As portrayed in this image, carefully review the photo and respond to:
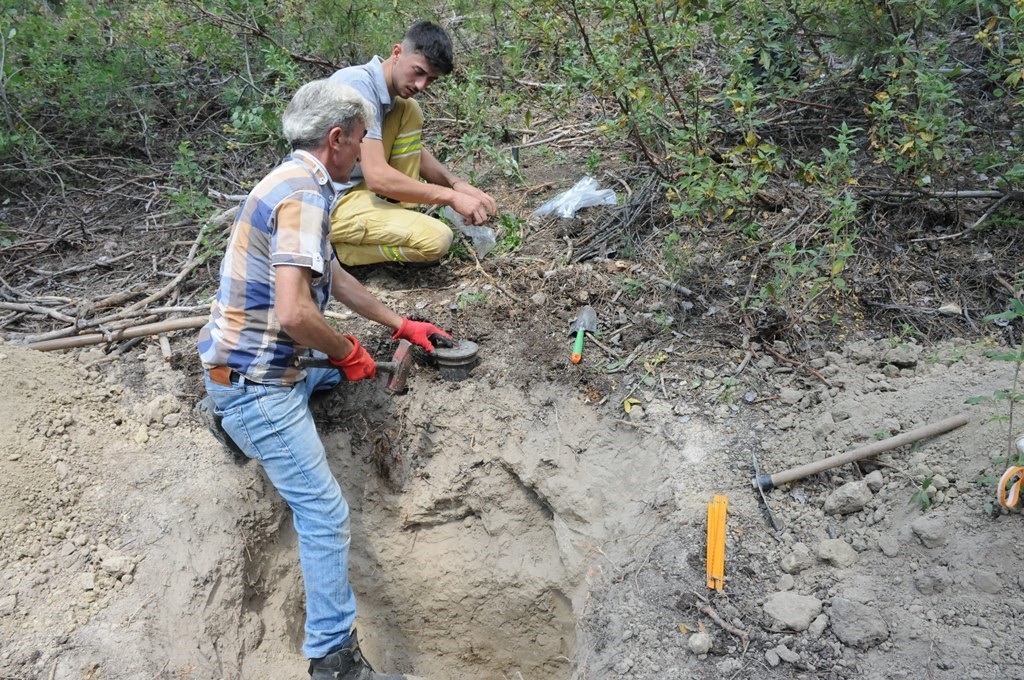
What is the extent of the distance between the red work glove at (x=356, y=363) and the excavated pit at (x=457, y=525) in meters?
0.54

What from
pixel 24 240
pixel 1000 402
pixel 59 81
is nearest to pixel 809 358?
pixel 1000 402

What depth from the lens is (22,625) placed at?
2.67 m

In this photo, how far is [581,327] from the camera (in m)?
3.50

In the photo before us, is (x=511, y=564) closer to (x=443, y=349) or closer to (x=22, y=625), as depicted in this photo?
(x=443, y=349)

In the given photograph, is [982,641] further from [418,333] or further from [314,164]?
[314,164]

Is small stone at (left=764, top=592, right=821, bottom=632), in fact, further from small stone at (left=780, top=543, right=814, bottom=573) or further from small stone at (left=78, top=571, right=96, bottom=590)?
small stone at (left=78, top=571, right=96, bottom=590)

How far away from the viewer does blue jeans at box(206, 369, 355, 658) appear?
2740 millimetres

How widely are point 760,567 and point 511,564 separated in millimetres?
1252

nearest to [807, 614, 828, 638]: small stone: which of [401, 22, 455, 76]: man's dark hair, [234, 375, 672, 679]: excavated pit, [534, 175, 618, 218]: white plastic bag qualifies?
[234, 375, 672, 679]: excavated pit

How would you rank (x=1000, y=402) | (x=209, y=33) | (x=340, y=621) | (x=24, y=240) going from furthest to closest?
(x=209, y=33), (x=24, y=240), (x=340, y=621), (x=1000, y=402)

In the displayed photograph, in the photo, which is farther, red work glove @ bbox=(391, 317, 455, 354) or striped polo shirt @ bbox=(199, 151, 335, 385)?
red work glove @ bbox=(391, 317, 455, 354)

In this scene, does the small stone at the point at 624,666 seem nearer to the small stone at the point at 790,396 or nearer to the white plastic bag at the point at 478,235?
the small stone at the point at 790,396

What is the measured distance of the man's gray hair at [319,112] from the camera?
2.49m

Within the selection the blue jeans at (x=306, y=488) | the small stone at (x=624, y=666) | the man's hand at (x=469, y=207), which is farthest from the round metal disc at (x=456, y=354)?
the small stone at (x=624, y=666)
